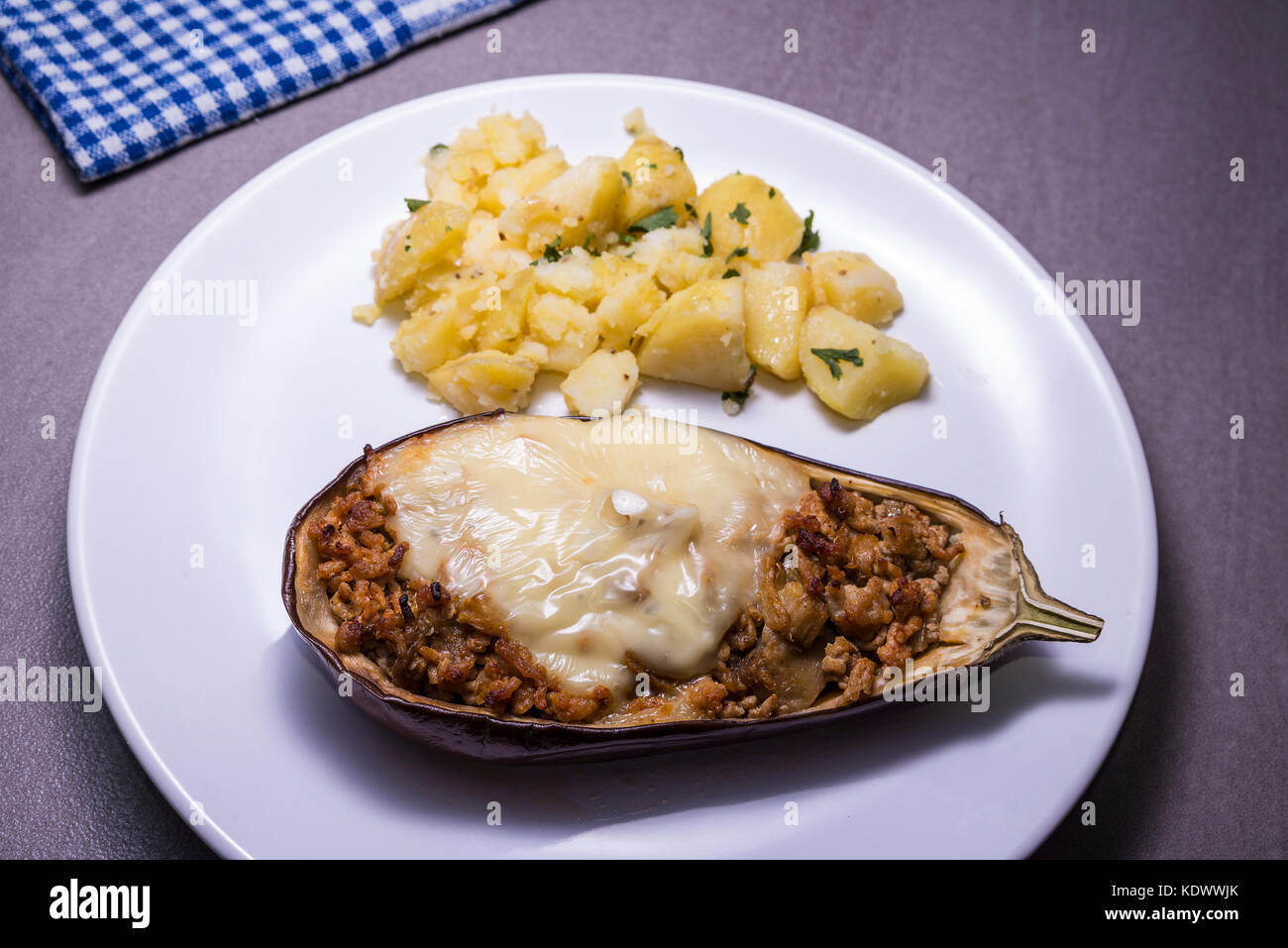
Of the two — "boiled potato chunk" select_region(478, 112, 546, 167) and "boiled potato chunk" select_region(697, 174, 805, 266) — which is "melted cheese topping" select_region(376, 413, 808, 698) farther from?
"boiled potato chunk" select_region(478, 112, 546, 167)

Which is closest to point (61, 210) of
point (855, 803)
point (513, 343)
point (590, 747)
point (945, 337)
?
point (513, 343)

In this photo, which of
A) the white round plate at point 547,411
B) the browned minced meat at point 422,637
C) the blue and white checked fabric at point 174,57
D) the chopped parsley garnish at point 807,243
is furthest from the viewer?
the blue and white checked fabric at point 174,57

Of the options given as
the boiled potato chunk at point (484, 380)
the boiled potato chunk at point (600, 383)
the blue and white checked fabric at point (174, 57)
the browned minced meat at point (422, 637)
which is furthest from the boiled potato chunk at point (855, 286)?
the blue and white checked fabric at point (174, 57)

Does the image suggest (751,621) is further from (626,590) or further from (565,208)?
(565,208)

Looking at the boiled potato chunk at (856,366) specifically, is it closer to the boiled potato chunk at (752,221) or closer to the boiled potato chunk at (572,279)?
the boiled potato chunk at (752,221)

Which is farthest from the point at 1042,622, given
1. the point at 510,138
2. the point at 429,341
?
the point at 510,138
